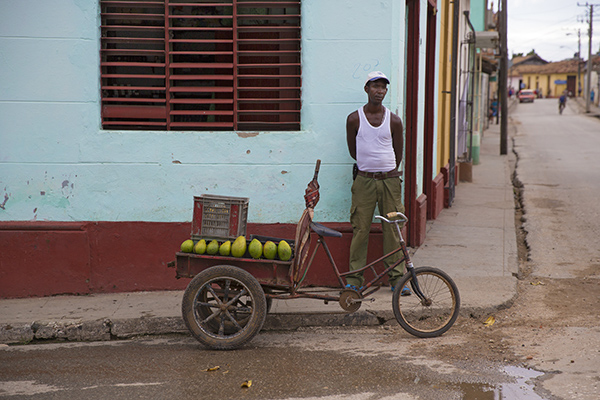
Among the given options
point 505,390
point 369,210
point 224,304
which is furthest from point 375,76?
point 505,390

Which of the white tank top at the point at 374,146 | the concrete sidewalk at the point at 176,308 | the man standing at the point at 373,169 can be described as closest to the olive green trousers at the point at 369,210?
the man standing at the point at 373,169

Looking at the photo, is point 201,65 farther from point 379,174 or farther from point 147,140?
point 379,174

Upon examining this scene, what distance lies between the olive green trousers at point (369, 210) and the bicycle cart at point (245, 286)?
2.56 ft

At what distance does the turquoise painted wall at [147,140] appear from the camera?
253 inches

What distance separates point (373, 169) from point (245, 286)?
1799mm

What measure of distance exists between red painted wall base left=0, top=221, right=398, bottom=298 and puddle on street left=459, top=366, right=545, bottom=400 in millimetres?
2375

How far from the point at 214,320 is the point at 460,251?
3902 mm

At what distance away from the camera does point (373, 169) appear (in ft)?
Answer: 20.5

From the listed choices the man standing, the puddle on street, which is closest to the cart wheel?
the man standing

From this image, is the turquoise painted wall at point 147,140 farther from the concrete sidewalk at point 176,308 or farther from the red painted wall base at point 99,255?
the concrete sidewalk at point 176,308

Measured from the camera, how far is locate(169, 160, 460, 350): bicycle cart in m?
5.12

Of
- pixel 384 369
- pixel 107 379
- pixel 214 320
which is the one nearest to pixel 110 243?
pixel 214 320

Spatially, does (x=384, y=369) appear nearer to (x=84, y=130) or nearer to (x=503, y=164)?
(x=84, y=130)

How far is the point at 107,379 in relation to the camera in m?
4.61
